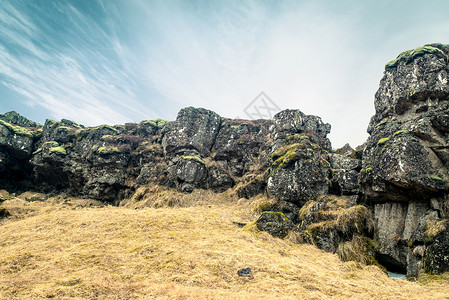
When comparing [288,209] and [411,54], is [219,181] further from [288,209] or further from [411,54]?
[411,54]

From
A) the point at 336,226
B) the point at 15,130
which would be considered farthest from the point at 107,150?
the point at 336,226

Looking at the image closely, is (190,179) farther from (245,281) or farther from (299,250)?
(245,281)

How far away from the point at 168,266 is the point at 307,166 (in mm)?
15766

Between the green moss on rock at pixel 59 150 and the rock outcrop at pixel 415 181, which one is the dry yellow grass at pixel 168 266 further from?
the green moss on rock at pixel 59 150

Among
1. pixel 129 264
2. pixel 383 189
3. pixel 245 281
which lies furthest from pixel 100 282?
pixel 383 189

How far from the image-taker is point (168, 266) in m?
8.03

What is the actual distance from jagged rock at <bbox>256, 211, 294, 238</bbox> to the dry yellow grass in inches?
28.7

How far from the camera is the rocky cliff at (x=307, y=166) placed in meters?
12.3

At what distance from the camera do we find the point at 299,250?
12.2 meters

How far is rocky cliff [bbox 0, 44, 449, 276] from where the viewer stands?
12.3m

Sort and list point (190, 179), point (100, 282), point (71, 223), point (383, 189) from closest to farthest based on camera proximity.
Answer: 1. point (100, 282)
2. point (383, 189)
3. point (71, 223)
4. point (190, 179)

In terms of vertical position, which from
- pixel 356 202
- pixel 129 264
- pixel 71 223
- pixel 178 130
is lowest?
pixel 71 223

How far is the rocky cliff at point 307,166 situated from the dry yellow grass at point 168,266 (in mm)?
3030

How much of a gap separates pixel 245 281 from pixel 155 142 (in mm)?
32049
